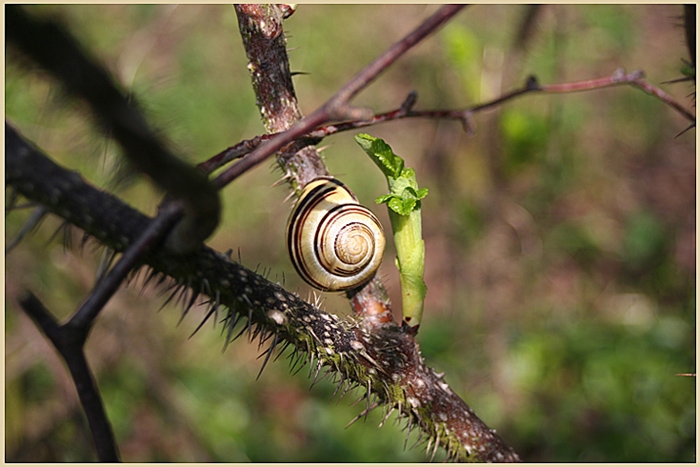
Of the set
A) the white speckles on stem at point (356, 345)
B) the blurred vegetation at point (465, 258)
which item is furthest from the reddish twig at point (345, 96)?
the blurred vegetation at point (465, 258)

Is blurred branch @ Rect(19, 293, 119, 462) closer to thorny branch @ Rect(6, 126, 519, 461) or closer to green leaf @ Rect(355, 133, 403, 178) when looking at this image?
thorny branch @ Rect(6, 126, 519, 461)

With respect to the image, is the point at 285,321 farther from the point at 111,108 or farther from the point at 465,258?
the point at 465,258

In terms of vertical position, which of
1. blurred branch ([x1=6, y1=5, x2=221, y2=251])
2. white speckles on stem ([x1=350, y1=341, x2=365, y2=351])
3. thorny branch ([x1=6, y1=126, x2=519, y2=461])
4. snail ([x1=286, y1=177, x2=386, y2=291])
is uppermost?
snail ([x1=286, y1=177, x2=386, y2=291])

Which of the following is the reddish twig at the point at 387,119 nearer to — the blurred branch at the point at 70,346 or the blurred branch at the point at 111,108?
the blurred branch at the point at 111,108

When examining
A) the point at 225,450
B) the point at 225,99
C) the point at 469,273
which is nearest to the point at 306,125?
the point at 225,450

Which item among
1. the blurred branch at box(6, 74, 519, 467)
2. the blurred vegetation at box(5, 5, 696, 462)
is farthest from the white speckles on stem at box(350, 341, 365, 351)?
the blurred vegetation at box(5, 5, 696, 462)

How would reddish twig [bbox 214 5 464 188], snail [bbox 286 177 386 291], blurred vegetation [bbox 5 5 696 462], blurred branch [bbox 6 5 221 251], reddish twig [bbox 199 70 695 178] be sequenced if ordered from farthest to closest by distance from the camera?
blurred vegetation [bbox 5 5 696 462] → snail [bbox 286 177 386 291] → reddish twig [bbox 199 70 695 178] → reddish twig [bbox 214 5 464 188] → blurred branch [bbox 6 5 221 251]
